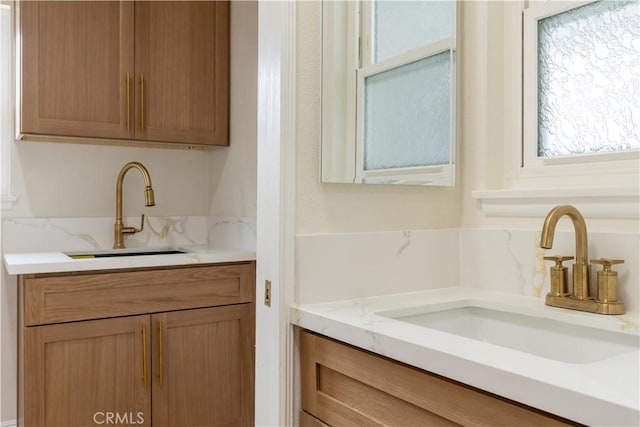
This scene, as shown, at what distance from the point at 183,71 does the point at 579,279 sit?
198cm

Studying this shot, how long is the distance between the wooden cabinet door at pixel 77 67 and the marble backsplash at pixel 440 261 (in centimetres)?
150

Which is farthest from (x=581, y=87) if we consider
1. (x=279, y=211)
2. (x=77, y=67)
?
(x=77, y=67)

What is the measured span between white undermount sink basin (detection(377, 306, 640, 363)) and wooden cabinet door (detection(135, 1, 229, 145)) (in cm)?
166

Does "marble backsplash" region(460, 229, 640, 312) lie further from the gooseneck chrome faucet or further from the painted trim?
the painted trim

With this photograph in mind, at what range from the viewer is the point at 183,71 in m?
2.53

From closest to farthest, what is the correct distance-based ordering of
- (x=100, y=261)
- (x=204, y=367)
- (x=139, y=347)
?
(x=100, y=261), (x=139, y=347), (x=204, y=367)

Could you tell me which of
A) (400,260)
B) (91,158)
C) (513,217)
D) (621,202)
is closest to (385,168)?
(400,260)

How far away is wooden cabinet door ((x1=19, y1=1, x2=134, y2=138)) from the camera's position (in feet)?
7.20

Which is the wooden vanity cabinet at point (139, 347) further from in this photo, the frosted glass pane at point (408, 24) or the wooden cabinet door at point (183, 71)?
the frosted glass pane at point (408, 24)

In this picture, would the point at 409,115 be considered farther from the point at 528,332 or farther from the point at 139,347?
the point at 139,347

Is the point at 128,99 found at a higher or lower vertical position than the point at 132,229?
higher

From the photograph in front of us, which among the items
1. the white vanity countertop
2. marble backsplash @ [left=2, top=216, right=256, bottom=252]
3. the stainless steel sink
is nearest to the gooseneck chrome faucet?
the white vanity countertop

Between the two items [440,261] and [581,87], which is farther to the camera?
[440,261]

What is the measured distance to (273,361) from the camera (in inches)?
47.3
